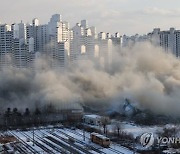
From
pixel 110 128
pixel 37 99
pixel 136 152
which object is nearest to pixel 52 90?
pixel 37 99

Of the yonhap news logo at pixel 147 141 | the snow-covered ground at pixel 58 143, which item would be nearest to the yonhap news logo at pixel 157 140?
the yonhap news logo at pixel 147 141

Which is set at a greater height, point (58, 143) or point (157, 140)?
point (157, 140)

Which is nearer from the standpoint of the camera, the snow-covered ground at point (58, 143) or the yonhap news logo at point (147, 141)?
the yonhap news logo at point (147, 141)

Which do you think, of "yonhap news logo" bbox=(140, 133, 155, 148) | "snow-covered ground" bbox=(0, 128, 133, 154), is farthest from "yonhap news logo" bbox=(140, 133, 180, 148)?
"snow-covered ground" bbox=(0, 128, 133, 154)

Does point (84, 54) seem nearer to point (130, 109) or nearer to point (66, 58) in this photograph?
point (66, 58)

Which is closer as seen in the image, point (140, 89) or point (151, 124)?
point (151, 124)

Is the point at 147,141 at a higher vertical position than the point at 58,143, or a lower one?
higher

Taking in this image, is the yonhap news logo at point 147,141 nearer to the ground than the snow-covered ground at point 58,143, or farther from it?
farther from it

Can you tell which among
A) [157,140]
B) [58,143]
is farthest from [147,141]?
[58,143]

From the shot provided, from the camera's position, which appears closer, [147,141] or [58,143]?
[147,141]

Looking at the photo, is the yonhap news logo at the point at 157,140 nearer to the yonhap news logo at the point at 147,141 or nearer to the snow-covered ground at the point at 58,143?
the yonhap news logo at the point at 147,141

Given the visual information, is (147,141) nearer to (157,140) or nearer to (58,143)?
(157,140)
